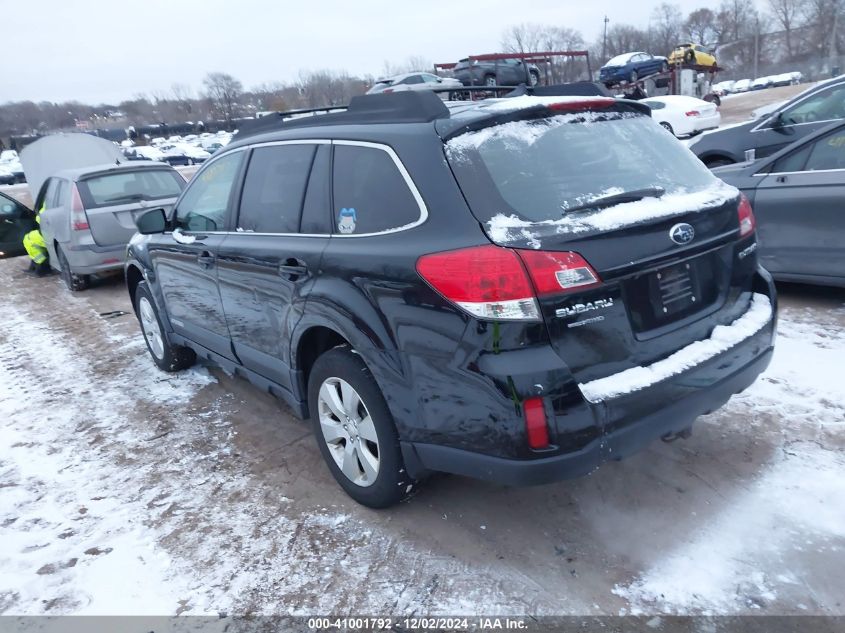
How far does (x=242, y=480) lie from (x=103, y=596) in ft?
3.20

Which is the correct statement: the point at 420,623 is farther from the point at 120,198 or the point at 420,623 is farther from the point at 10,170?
the point at 10,170

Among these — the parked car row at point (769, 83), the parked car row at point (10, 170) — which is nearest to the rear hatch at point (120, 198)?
the parked car row at point (10, 170)

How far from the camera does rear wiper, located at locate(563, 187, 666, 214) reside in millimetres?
2561

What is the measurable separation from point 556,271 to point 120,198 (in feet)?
26.3

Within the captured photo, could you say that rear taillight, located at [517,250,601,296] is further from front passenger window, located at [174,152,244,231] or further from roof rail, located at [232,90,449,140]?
front passenger window, located at [174,152,244,231]

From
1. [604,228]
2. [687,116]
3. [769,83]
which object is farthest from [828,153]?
[769,83]

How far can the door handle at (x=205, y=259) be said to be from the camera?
4.04 metres

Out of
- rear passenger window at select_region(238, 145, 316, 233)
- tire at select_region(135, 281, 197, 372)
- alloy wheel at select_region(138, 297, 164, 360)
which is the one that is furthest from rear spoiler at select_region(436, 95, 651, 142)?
alloy wheel at select_region(138, 297, 164, 360)

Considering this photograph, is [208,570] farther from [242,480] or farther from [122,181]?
[122,181]

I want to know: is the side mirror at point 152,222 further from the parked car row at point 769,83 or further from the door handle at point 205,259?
the parked car row at point 769,83

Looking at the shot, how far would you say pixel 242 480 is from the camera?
11.9ft

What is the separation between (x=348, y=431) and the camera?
3.12 m

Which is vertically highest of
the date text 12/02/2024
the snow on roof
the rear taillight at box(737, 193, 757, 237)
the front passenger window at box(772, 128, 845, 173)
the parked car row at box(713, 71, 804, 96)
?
the snow on roof

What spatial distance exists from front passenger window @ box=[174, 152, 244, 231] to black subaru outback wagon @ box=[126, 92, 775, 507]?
62cm
